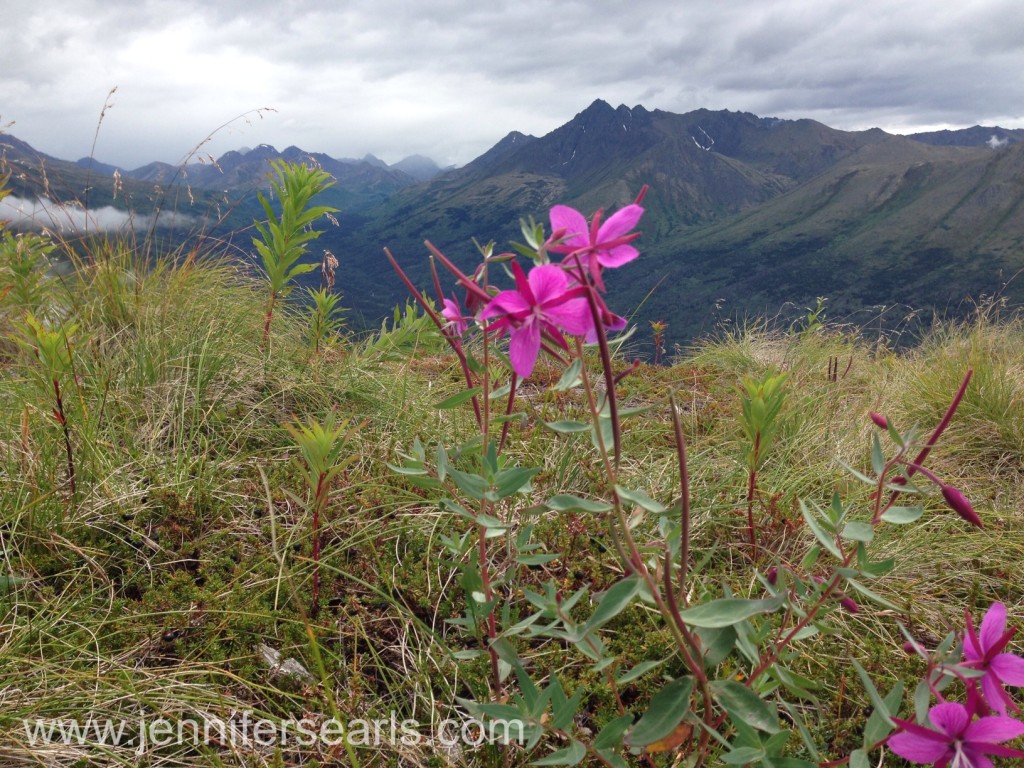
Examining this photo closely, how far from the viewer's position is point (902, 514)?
105 cm

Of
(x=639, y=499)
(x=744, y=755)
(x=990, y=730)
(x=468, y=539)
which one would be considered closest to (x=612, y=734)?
(x=744, y=755)

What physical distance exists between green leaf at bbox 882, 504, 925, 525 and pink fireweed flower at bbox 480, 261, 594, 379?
664mm

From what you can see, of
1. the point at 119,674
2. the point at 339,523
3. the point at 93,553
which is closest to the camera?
the point at 119,674

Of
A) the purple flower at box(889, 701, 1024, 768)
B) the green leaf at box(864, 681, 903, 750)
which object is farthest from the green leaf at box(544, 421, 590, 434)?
the green leaf at box(864, 681, 903, 750)

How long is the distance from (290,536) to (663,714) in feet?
4.80

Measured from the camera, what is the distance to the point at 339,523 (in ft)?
7.30

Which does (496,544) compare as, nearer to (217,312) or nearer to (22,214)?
(217,312)

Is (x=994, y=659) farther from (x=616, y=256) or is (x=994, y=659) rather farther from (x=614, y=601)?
(x=616, y=256)

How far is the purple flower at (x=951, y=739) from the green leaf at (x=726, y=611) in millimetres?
260

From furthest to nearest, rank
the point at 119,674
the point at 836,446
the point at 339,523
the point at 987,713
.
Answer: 1. the point at 836,446
2. the point at 339,523
3. the point at 119,674
4. the point at 987,713

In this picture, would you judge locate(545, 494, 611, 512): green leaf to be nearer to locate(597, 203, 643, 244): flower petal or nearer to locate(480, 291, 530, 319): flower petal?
locate(480, 291, 530, 319): flower petal

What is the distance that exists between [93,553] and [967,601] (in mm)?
3142

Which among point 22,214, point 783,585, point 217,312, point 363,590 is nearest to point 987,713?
point 783,585

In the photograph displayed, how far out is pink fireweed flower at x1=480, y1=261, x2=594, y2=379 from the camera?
2.69 ft
